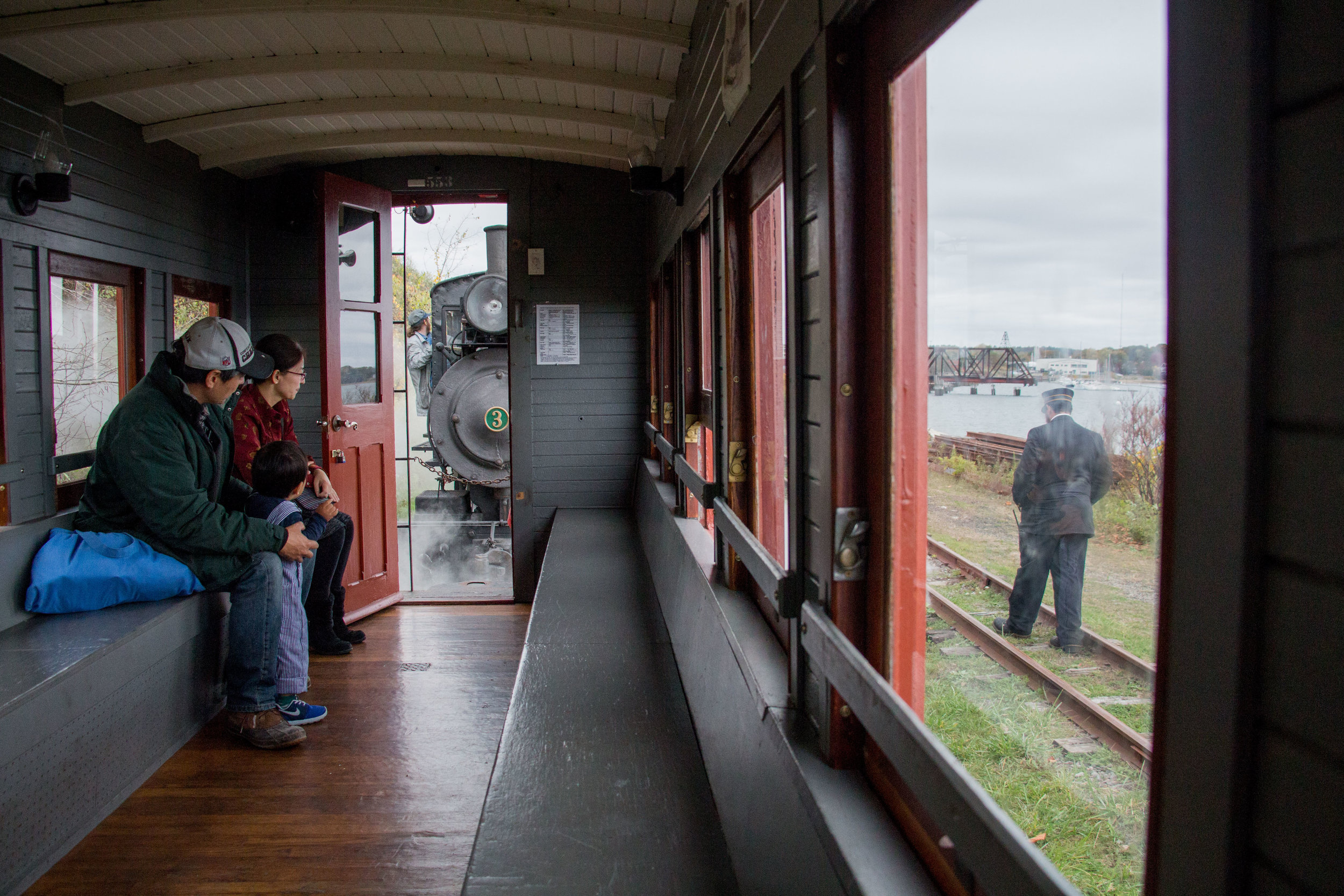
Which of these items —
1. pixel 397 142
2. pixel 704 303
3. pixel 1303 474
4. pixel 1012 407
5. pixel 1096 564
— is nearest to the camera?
pixel 1303 474

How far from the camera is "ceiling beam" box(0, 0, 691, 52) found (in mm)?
3256

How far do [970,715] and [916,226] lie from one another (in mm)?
761

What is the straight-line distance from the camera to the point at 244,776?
127 inches

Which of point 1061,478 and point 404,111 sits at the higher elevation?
point 404,111

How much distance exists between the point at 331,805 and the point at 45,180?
10.2 feet

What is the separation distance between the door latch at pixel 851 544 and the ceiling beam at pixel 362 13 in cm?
250

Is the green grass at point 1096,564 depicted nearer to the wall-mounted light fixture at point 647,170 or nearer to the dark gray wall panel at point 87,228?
Answer: the wall-mounted light fixture at point 647,170

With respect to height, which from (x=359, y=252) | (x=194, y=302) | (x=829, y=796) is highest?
(x=359, y=252)

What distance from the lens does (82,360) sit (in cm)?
433

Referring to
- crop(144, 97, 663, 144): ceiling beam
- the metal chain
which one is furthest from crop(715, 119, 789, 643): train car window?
the metal chain

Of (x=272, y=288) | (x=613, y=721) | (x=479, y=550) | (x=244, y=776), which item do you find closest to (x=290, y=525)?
(x=244, y=776)

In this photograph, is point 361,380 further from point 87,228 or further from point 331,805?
point 331,805

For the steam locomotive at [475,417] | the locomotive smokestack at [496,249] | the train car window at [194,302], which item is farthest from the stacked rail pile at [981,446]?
the locomotive smokestack at [496,249]

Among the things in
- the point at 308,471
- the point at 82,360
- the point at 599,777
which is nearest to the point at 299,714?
the point at 308,471
